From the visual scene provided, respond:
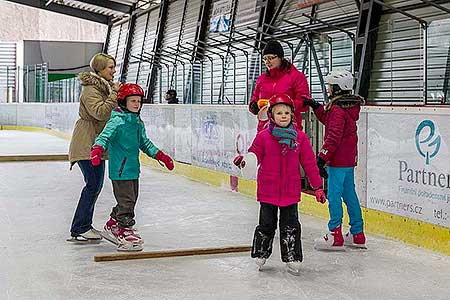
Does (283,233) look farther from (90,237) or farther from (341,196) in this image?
(90,237)

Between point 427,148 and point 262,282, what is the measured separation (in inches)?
74.4

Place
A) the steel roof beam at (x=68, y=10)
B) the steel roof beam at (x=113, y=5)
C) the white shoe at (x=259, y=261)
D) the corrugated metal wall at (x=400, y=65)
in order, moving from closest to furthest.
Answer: the white shoe at (x=259, y=261), the corrugated metal wall at (x=400, y=65), the steel roof beam at (x=113, y=5), the steel roof beam at (x=68, y=10)

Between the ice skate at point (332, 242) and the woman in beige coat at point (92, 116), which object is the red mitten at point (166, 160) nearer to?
the woman in beige coat at point (92, 116)

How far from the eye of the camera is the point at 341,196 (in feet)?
18.0

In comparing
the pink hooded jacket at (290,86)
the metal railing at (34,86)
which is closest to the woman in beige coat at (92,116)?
the pink hooded jacket at (290,86)

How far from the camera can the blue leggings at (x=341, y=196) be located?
544 centimetres

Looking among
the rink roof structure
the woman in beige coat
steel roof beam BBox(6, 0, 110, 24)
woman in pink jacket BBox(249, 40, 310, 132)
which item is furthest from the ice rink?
steel roof beam BBox(6, 0, 110, 24)

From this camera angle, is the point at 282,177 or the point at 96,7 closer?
the point at 282,177

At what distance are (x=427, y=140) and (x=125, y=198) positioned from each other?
2.29 meters

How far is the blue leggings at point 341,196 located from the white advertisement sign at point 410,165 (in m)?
0.48

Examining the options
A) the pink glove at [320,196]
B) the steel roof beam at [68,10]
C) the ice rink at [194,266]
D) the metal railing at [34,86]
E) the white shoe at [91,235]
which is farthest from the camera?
the steel roof beam at [68,10]

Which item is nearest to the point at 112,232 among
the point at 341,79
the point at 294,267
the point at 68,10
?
the point at 294,267

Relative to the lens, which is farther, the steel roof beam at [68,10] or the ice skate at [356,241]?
the steel roof beam at [68,10]

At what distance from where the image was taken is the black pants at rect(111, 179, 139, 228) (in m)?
5.21
